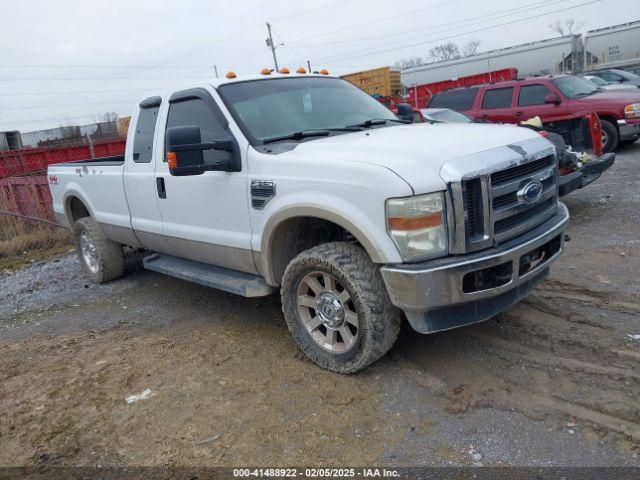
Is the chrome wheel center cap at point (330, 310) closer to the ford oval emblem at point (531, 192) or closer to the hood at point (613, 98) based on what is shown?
the ford oval emblem at point (531, 192)

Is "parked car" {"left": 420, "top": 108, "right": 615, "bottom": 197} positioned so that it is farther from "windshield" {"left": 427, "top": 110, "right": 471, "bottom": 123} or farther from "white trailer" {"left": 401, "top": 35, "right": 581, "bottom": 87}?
"white trailer" {"left": 401, "top": 35, "right": 581, "bottom": 87}

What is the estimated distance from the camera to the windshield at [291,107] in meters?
4.08

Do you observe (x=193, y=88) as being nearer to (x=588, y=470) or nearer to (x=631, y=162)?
(x=588, y=470)

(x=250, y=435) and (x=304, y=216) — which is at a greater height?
(x=304, y=216)

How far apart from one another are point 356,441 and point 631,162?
943cm

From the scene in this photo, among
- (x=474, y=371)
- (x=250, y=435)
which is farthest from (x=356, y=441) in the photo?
(x=474, y=371)

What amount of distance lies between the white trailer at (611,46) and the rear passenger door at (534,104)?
59.5 feet

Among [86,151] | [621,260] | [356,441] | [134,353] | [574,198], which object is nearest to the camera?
[356,441]

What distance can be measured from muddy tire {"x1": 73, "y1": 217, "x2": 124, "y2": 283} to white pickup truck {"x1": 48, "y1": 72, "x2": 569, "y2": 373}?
1.30 meters

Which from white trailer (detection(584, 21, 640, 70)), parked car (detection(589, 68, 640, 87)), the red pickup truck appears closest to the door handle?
the red pickup truck

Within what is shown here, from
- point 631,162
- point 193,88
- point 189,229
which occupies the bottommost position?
point 631,162

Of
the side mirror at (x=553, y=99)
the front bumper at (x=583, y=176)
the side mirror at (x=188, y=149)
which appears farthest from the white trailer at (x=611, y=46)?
the side mirror at (x=188, y=149)

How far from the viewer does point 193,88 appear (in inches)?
178

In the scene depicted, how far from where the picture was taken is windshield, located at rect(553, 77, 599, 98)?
11.0 metres
